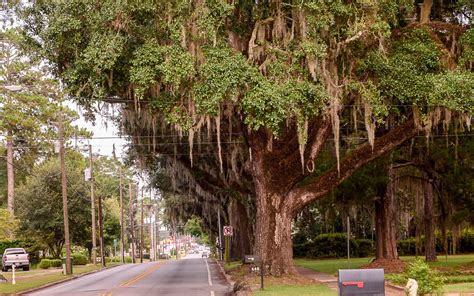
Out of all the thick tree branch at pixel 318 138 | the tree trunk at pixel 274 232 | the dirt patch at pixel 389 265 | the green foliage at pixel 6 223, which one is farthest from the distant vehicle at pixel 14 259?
the thick tree branch at pixel 318 138

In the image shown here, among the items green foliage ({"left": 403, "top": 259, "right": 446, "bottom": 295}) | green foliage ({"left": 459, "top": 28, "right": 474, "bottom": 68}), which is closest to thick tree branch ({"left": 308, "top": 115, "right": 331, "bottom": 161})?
green foliage ({"left": 459, "top": 28, "right": 474, "bottom": 68})

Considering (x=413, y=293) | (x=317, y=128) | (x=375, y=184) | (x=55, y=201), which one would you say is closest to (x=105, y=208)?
(x=55, y=201)

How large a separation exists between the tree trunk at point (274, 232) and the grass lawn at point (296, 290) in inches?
91.7

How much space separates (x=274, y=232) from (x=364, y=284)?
11867mm

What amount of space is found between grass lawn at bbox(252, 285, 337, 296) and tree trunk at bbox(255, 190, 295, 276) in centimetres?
233

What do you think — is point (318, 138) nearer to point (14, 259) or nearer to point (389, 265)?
point (389, 265)

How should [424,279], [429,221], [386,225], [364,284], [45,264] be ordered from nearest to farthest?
[364,284] → [424,279] → [386,225] → [429,221] → [45,264]

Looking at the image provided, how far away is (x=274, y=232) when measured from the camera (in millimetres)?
24656

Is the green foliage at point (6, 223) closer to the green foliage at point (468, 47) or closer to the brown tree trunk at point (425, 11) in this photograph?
the brown tree trunk at point (425, 11)

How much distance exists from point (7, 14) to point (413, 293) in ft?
56.5

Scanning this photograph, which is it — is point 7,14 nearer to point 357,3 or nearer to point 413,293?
point 357,3

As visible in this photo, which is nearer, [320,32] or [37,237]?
[320,32]

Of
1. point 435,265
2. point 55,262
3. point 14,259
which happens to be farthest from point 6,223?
point 435,265

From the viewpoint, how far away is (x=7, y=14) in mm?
25016
